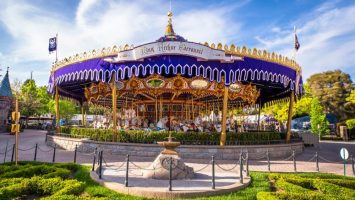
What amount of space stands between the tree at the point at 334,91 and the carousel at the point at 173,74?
37804 millimetres

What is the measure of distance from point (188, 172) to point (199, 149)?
239 inches

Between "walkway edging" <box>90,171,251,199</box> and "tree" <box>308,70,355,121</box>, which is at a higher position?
"tree" <box>308,70,355,121</box>

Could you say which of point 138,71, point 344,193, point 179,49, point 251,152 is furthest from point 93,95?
point 344,193

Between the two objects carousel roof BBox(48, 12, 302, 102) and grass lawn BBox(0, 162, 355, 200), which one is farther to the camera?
carousel roof BBox(48, 12, 302, 102)

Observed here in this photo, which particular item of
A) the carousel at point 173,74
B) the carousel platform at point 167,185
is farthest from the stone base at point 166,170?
the carousel at point 173,74

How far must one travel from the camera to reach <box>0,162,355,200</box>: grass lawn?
7941 mm

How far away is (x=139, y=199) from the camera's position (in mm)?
7895

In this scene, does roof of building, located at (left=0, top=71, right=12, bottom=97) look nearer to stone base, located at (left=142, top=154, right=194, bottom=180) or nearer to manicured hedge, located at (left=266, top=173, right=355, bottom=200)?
stone base, located at (left=142, top=154, right=194, bottom=180)

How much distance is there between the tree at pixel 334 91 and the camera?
56219 mm

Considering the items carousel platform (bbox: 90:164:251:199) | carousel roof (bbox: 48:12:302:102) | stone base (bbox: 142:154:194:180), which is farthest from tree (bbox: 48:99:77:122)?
stone base (bbox: 142:154:194:180)

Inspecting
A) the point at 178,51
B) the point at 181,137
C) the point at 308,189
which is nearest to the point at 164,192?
the point at 308,189

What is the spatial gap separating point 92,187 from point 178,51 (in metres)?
9.24

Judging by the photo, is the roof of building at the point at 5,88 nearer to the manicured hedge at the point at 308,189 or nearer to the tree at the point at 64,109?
the tree at the point at 64,109

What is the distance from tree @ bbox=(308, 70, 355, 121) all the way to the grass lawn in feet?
170
